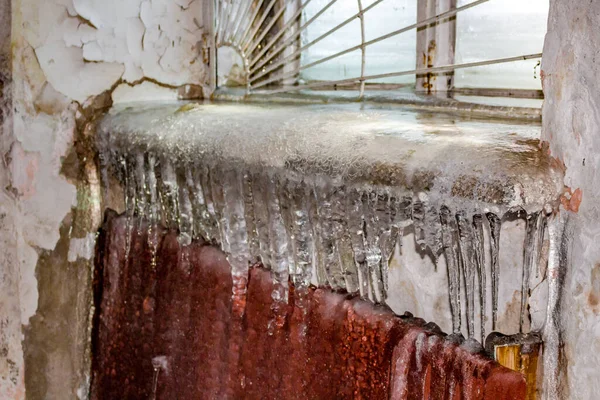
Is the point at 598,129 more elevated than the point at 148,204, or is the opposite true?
the point at 598,129

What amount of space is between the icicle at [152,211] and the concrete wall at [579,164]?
1.05m

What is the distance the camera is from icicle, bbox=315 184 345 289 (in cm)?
144

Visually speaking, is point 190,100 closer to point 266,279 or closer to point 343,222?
point 266,279

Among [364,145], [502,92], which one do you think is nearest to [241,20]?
[502,92]

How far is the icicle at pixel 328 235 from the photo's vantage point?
144 centimetres

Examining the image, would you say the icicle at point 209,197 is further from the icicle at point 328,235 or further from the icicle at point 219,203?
the icicle at point 328,235

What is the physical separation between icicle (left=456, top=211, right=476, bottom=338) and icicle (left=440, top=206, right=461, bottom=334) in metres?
0.01

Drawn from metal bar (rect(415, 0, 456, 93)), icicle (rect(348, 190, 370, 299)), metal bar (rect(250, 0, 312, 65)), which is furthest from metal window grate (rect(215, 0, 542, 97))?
icicle (rect(348, 190, 370, 299))

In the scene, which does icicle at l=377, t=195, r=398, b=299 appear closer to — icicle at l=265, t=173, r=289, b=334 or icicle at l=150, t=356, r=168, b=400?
icicle at l=265, t=173, r=289, b=334

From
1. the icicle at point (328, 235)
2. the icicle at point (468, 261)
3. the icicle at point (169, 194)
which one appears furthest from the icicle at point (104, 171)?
the icicle at point (468, 261)

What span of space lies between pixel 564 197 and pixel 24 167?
4.94 ft

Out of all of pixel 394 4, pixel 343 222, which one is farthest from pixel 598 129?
pixel 394 4

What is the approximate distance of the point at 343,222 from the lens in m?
1.44

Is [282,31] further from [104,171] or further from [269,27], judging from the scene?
[104,171]
